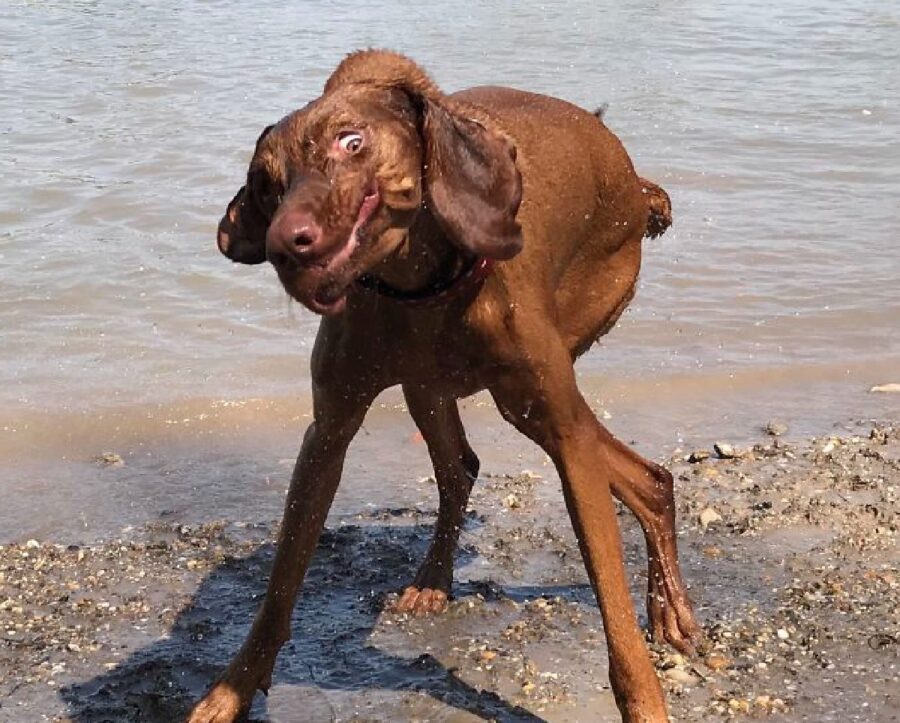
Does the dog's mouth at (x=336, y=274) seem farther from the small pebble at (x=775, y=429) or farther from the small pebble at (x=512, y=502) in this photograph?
the small pebble at (x=775, y=429)

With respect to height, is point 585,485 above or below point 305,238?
below

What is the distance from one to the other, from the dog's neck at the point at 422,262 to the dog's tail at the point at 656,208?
5.02 feet

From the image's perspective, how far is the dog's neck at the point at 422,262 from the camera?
347 cm

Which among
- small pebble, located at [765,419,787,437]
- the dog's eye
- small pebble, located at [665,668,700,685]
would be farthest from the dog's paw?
small pebble, located at [765,419,787,437]

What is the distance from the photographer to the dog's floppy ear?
135 inches

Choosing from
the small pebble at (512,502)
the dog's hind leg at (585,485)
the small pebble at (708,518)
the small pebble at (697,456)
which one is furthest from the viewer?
the small pebble at (697,456)

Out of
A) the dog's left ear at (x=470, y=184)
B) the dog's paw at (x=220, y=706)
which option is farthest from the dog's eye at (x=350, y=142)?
the dog's paw at (x=220, y=706)

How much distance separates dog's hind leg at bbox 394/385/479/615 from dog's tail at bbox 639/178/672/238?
0.91 m

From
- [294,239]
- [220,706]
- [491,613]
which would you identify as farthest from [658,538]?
[294,239]

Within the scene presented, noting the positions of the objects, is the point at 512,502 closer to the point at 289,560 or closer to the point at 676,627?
the point at 676,627

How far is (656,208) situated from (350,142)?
2110 millimetres

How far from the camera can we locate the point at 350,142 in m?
3.12

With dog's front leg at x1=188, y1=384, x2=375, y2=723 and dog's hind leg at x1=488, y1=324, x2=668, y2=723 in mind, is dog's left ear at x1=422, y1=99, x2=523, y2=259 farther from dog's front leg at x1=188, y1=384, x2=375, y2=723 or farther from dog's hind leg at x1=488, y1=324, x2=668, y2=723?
dog's front leg at x1=188, y1=384, x2=375, y2=723

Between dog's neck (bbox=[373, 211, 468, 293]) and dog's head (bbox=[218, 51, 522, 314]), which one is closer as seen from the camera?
dog's head (bbox=[218, 51, 522, 314])
